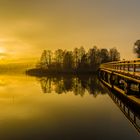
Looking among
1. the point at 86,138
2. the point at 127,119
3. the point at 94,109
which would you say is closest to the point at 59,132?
the point at 86,138

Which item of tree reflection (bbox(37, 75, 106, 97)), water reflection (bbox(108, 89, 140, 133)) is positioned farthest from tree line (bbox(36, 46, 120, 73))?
water reflection (bbox(108, 89, 140, 133))

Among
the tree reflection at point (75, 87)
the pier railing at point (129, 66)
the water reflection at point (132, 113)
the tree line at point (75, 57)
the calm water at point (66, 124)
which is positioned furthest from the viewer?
the tree line at point (75, 57)

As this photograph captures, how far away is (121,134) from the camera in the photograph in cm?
1019

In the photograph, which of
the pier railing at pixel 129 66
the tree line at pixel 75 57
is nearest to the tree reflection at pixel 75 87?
the pier railing at pixel 129 66

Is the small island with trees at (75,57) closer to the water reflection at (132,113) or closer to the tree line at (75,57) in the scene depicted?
the tree line at (75,57)

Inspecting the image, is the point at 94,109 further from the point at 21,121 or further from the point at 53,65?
the point at 53,65

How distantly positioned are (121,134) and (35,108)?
732 centimetres

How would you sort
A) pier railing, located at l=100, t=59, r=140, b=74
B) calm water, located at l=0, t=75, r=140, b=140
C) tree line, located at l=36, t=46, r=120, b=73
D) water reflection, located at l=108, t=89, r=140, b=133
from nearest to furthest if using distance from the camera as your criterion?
calm water, located at l=0, t=75, r=140, b=140 → water reflection, located at l=108, t=89, r=140, b=133 → pier railing, located at l=100, t=59, r=140, b=74 → tree line, located at l=36, t=46, r=120, b=73

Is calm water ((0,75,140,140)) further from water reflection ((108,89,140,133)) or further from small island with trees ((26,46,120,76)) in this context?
small island with trees ((26,46,120,76))

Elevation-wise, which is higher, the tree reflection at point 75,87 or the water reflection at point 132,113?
the water reflection at point 132,113

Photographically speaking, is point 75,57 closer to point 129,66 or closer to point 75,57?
point 75,57

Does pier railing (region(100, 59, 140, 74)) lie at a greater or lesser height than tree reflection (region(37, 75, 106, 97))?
greater

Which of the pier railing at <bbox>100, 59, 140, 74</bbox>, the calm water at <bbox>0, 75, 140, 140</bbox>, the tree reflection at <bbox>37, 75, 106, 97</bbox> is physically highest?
the pier railing at <bbox>100, 59, 140, 74</bbox>

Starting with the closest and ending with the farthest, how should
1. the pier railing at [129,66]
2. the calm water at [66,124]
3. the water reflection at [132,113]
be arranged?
the calm water at [66,124] < the water reflection at [132,113] < the pier railing at [129,66]
